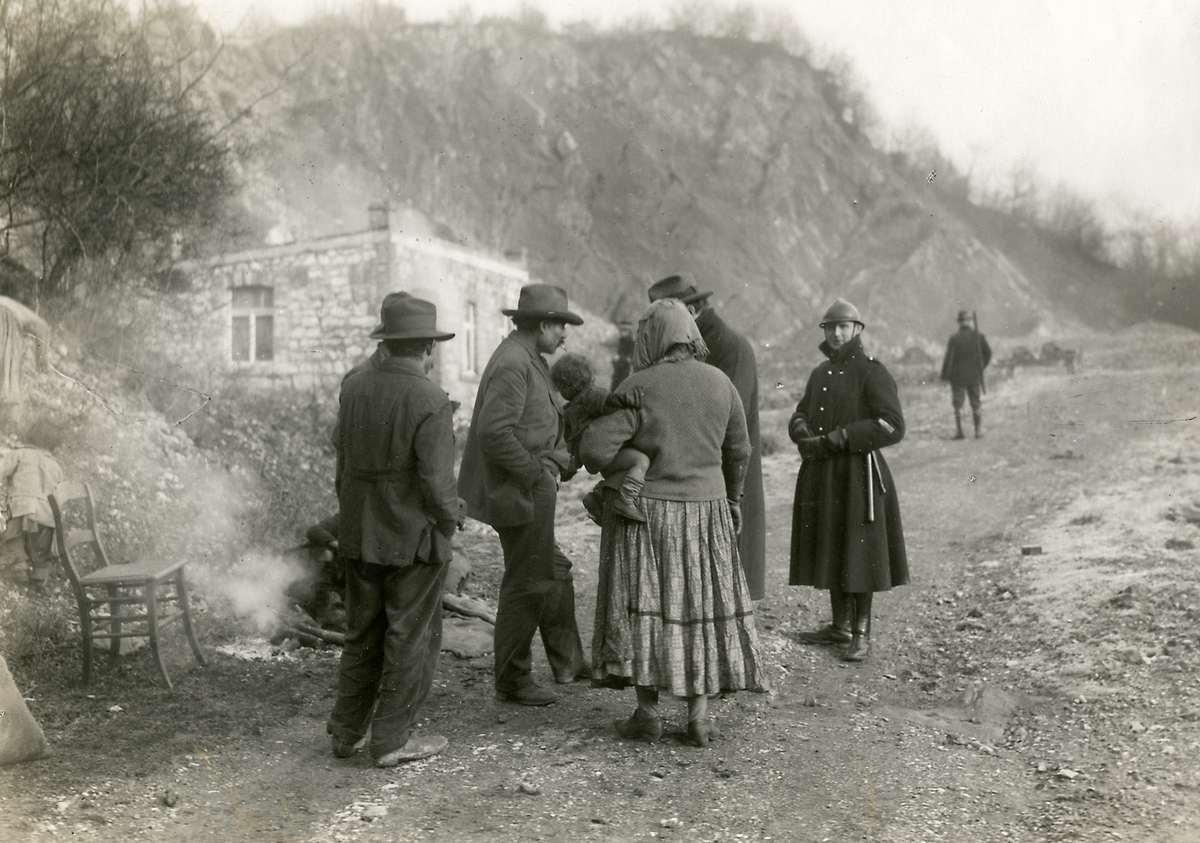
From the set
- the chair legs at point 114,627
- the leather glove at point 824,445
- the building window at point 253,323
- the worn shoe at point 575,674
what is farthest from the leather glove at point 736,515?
the building window at point 253,323

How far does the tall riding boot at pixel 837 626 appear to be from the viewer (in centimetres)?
636

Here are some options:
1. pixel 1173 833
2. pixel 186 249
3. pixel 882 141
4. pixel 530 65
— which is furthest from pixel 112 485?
pixel 882 141

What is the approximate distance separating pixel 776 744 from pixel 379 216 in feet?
57.0

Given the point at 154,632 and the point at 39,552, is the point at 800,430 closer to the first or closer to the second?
the point at 154,632

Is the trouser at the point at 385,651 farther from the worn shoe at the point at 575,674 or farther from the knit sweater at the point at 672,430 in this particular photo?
the worn shoe at the point at 575,674

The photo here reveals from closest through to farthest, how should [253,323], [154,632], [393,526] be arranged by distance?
[393,526] → [154,632] → [253,323]

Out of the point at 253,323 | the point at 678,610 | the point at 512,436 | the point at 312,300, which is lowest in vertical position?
the point at 678,610

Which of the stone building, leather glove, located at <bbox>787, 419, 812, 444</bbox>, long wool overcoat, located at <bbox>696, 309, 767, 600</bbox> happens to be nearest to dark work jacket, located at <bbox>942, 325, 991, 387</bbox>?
leather glove, located at <bbox>787, 419, 812, 444</bbox>

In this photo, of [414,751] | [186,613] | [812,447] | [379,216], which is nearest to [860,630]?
[812,447]

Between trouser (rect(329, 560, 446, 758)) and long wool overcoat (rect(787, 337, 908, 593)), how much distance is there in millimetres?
2684

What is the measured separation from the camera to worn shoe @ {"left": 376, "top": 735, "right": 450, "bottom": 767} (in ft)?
14.0

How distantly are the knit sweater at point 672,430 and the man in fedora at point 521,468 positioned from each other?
529 mm

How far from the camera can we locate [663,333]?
446 centimetres

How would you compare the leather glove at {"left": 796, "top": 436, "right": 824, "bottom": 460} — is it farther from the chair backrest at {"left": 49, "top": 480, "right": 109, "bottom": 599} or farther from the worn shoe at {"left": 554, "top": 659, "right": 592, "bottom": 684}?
the chair backrest at {"left": 49, "top": 480, "right": 109, "bottom": 599}
